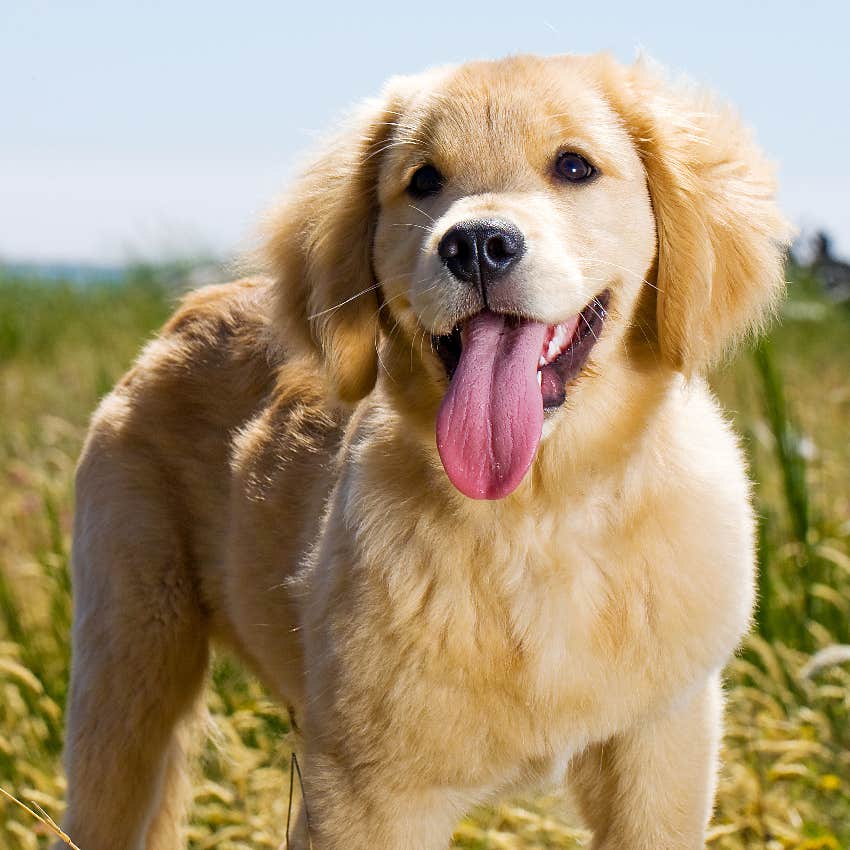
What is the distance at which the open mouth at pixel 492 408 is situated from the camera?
2432mm

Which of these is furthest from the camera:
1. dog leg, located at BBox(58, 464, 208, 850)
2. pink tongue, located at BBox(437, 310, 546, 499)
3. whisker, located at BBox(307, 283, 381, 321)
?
dog leg, located at BBox(58, 464, 208, 850)

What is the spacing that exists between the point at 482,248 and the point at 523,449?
1.35ft

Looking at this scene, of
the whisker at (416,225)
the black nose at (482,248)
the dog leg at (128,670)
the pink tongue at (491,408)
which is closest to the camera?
the black nose at (482,248)

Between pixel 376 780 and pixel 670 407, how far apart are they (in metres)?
0.98

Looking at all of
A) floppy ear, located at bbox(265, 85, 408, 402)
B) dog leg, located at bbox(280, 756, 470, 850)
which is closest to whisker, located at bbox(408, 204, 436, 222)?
floppy ear, located at bbox(265, 85, 408, 402)

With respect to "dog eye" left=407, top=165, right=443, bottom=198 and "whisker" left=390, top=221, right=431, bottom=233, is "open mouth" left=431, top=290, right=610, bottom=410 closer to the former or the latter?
"whisker" left=390, top=221, right=431, bottom=233

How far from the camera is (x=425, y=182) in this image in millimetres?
2625

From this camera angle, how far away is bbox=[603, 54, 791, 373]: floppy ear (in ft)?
8.48

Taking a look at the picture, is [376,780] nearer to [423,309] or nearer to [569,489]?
[569,489]

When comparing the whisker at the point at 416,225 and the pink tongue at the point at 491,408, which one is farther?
the whisker at the point at 416,225

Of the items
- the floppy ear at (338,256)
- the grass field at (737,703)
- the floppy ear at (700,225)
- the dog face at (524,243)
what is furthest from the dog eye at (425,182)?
the grass field at (737,703)

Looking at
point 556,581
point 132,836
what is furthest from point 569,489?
point 132,836

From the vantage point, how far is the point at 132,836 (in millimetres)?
→ 3240

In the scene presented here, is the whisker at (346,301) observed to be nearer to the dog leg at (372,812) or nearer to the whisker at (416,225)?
the whisker at (416,225)
